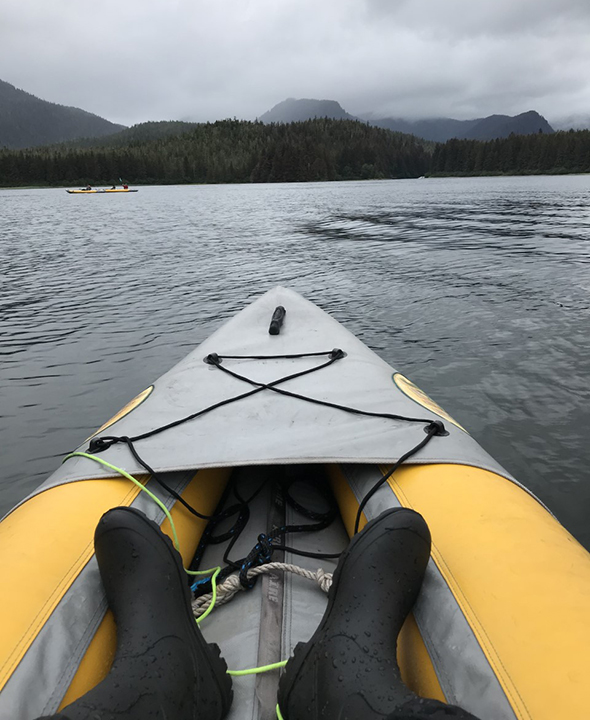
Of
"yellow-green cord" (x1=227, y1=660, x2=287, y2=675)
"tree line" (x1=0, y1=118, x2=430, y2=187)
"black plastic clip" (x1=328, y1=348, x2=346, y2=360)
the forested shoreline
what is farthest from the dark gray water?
"tree line" (x1=0, y1=118, x2=430, y2=187)

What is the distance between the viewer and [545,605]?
1.47m

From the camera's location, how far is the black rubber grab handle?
178 inches

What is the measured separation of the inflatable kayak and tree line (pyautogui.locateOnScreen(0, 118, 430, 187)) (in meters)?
95.3

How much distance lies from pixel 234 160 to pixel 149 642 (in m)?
106

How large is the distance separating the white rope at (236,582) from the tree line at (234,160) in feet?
316

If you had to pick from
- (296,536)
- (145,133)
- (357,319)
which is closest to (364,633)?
(296,536)

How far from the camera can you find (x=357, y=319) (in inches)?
319

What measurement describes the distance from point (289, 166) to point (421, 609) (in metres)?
97.2

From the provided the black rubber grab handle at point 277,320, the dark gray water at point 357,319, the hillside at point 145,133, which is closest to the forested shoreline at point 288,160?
the hillside at point 145,133

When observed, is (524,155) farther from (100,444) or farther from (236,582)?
(236,582)

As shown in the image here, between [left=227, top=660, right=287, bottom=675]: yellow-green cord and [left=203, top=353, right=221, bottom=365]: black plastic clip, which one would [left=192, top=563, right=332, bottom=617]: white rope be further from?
[left=203, top=353, right=221, bottom=365]: black plastic clip

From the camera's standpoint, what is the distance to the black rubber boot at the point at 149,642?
53.9 inches

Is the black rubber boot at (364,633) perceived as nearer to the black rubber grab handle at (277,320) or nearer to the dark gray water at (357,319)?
the dark gray water at (357,319)

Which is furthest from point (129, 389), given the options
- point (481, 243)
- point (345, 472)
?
point (481, 243)
